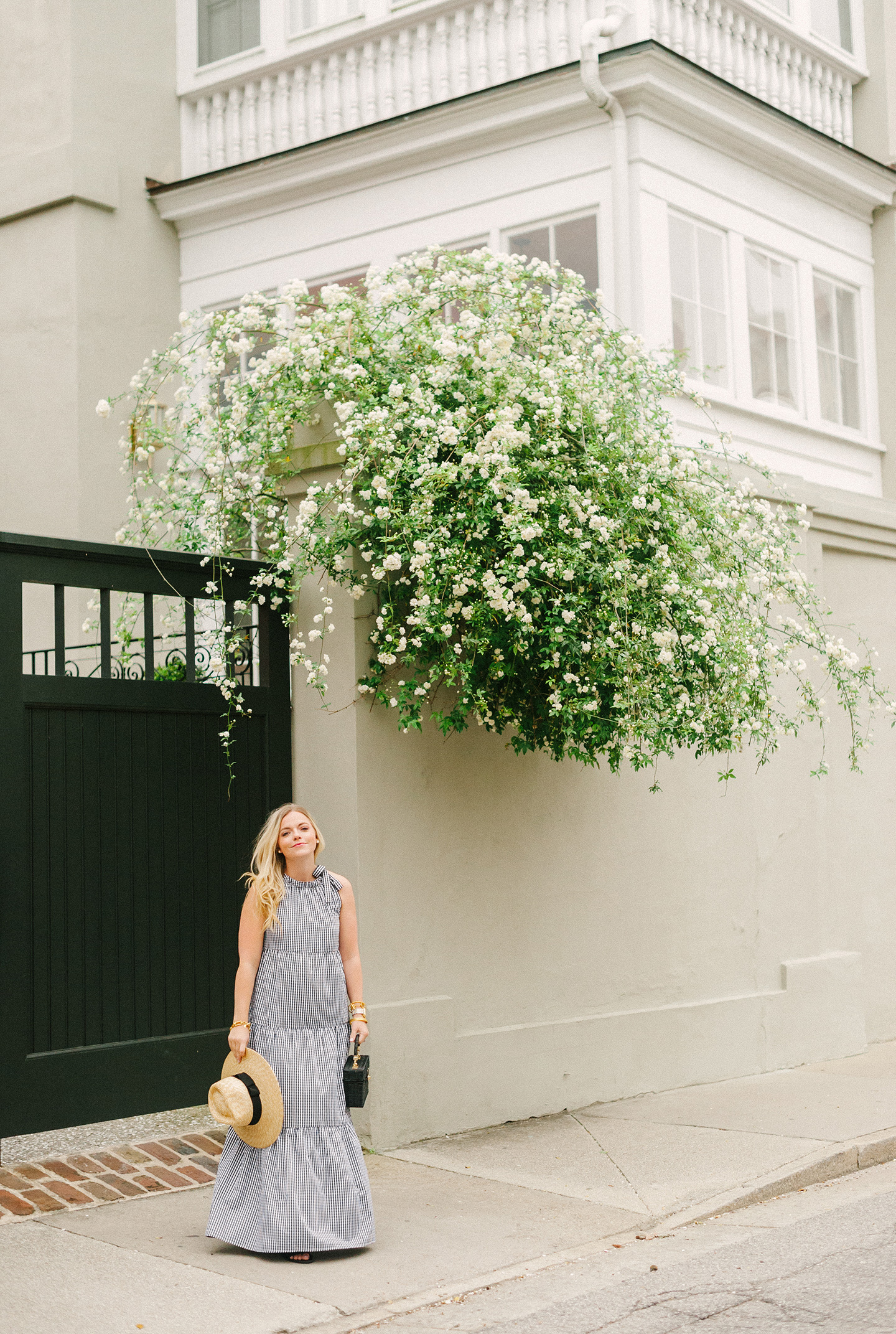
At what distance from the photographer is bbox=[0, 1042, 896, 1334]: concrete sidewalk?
16.6 ft

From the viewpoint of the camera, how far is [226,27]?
490 inches

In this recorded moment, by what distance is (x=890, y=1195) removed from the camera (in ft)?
21.6

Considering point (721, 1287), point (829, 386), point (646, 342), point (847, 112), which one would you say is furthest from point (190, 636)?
point (847, 112)

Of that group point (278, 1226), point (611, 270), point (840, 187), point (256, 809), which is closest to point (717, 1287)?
point (278, 1226)

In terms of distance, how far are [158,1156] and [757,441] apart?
6844 millimetres

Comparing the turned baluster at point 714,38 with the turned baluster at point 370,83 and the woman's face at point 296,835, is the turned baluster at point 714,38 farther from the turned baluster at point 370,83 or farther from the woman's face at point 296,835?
the woman's face at point 296,835

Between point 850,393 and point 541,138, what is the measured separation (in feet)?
11.4

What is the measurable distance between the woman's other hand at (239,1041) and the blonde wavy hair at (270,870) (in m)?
0.40

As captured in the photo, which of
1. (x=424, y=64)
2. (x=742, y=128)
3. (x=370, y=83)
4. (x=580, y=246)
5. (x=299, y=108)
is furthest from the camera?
(x=299, y=108)

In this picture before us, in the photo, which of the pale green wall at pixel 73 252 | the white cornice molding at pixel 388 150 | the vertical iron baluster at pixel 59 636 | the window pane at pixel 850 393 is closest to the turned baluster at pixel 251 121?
the white cornice molding at pixel 388 150

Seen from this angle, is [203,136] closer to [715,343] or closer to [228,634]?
[715,343]

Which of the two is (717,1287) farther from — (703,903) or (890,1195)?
(703,903)

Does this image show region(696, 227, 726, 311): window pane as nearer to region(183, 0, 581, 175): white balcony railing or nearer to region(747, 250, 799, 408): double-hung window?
region(747, 250, 799, 408): double-hung window

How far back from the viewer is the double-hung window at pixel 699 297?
34.3 ft
